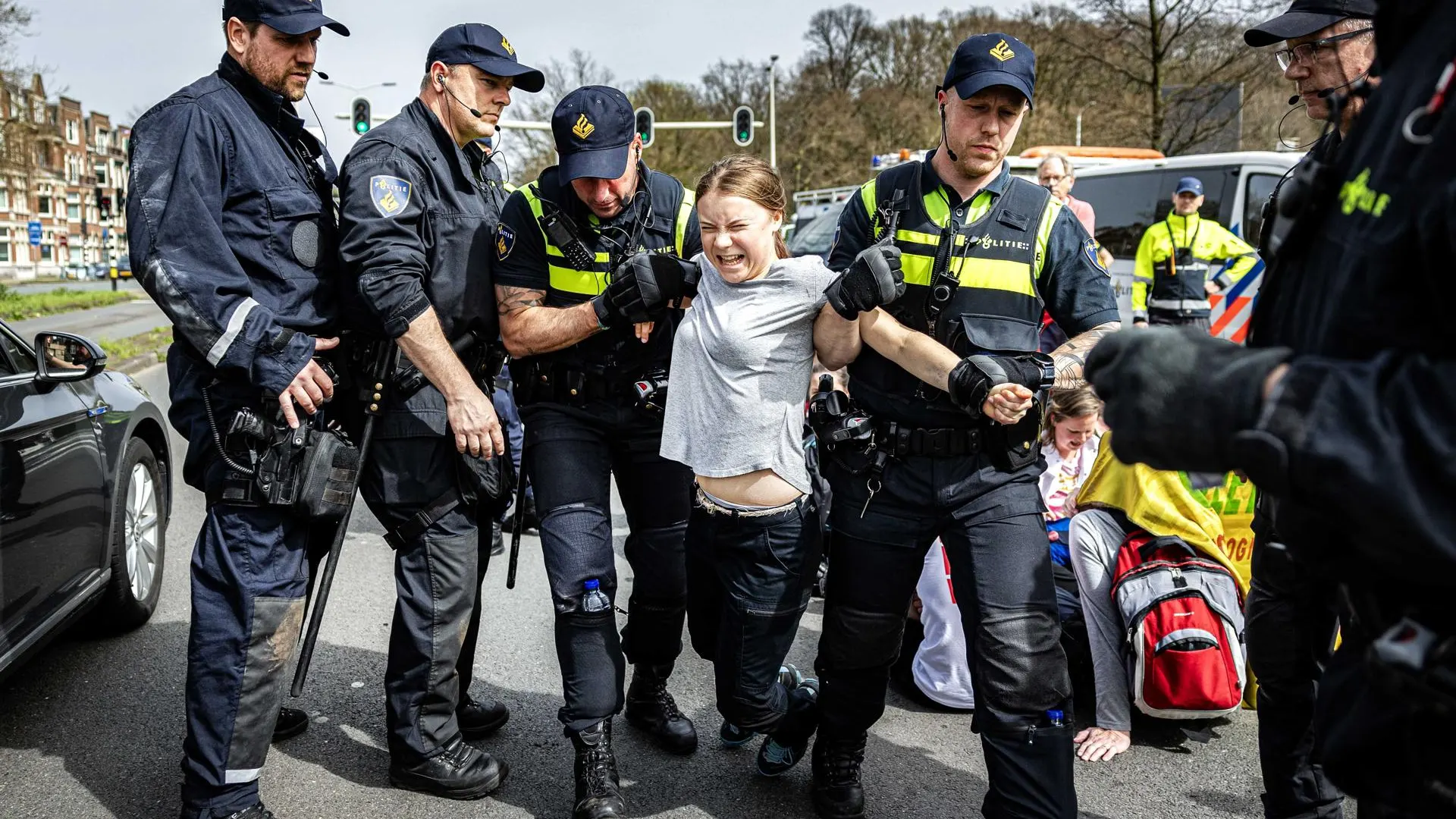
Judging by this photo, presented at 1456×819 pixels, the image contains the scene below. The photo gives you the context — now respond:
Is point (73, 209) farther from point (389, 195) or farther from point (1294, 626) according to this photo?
point (1294, 626)

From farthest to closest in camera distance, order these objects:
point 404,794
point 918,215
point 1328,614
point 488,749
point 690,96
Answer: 1. point 690,96
2. point 488,749
3. point 404,794
4. point 918,215
5. point 1328,614

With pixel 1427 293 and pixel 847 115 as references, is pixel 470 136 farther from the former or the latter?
pixel 847 115

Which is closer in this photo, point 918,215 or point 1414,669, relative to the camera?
point 1414,669

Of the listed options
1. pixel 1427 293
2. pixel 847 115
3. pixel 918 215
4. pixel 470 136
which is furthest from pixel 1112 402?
pixel 847 115

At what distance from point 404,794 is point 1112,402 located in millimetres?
2689

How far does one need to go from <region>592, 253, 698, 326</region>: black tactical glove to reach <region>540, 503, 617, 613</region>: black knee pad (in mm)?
597

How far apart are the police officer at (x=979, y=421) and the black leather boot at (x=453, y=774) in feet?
3.79

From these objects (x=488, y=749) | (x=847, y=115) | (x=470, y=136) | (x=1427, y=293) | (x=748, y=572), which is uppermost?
(x=847, y=115)

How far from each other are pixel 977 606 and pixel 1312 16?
1.80 m

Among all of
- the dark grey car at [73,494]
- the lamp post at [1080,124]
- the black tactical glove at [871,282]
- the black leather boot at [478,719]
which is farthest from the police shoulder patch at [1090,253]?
the lamp post at [1080,124]

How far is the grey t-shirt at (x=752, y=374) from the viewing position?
118 inches

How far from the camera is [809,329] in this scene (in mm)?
3064

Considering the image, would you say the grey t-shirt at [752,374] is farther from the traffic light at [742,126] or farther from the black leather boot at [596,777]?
the traffic light at [742,126]

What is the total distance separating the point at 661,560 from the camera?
3516 mm
